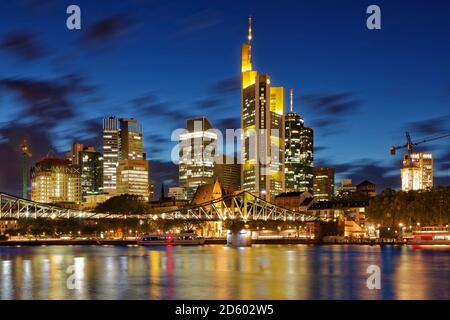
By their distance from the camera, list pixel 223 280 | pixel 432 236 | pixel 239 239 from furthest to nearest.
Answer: pixel 239 239 < pixel 432 236 < pixel 223 280

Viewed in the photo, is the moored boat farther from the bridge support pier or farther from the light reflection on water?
the light reflection on water

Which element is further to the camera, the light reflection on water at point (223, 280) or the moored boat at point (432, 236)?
the moored boat at point (432, 236)

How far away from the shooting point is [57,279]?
47.9 m

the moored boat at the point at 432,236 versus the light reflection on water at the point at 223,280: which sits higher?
the light reflection on water at the point at 223,280

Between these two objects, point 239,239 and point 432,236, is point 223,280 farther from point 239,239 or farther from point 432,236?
point 432,236

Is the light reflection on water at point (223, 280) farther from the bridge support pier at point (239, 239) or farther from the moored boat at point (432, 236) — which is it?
the bridge support pier at point (239, 239)

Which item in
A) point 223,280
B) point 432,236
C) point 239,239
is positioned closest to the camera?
point 223,280

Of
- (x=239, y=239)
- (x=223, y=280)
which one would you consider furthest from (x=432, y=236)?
(x=223, y=280)

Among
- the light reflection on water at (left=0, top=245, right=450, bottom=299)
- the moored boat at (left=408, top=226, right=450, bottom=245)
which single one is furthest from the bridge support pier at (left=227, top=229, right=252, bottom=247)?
the light reflection on water at (left=0, top=245, right=450, bottom=299)

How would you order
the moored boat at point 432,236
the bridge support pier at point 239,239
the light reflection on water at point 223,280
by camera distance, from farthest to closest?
1. the bridge support pier at point 239,239
2. the moored boat at point 432,236
3. the light reflection on water at point 223,280

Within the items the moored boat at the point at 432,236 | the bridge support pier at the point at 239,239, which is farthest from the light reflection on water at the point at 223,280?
the bridge support pier at the point at 239,239

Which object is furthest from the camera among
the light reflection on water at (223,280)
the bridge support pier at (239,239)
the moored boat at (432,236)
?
the bridge support pier at (239,239)
